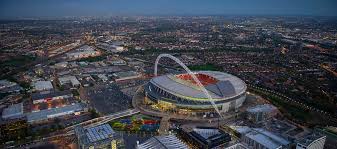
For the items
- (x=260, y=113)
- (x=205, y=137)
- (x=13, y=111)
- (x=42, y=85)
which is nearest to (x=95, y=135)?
(x=205, y=137)

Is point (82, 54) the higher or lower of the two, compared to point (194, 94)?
lower

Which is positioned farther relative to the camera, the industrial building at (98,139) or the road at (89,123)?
the road at (89,123)

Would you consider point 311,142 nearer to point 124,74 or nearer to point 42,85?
point 124,74

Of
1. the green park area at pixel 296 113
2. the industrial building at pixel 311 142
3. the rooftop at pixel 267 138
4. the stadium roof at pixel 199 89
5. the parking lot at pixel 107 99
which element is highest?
the stadium roof at pixel 199 89

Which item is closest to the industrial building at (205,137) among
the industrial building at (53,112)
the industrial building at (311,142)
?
the industrial building at (311,142)

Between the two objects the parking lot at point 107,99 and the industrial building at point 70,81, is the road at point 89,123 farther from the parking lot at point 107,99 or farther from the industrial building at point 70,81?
the industrial building at point 70,81

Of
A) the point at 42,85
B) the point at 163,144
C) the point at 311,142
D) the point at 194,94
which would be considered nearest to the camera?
the point at 163,144

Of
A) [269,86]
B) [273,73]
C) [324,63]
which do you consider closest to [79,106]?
[269,86]
